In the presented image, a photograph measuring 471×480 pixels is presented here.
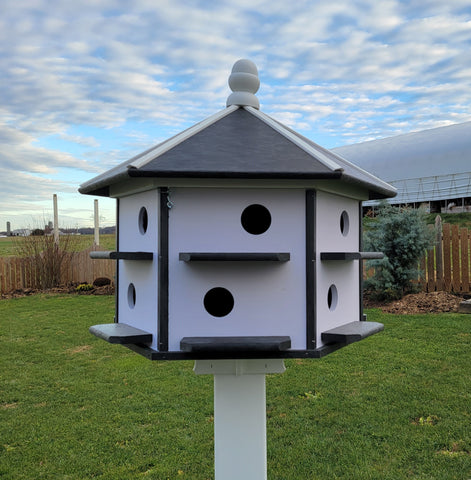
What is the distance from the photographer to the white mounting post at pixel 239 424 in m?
2.45

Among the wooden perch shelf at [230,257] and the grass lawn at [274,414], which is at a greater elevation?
the wooden perch shelf at [230,257]

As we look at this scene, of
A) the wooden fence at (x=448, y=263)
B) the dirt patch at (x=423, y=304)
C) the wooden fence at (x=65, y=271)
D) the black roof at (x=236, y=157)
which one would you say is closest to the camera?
the black roof at (x=236, y=157)

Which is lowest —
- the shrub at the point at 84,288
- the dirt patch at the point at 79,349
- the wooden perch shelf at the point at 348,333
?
the dirt patch at the point at 79,349

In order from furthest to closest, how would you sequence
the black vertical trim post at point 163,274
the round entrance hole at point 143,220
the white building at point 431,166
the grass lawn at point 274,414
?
the white building at point 431,166, the grass lawn at point 274,414, the round entrance hole at point 143,220, the black vertical trim post at point 163,274

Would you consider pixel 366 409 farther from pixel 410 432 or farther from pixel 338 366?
pixel 338 366

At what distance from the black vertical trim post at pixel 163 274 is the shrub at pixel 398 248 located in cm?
826

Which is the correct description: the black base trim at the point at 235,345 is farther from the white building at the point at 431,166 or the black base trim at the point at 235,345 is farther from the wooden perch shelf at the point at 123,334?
the white building at the point at 431,166

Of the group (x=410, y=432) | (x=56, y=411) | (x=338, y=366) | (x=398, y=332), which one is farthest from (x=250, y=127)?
(x=398, y=332)

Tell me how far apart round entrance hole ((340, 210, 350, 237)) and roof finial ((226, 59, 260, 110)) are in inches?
30.2

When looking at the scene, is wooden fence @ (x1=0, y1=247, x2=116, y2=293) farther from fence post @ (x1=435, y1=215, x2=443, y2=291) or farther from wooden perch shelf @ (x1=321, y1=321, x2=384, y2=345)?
wooden perch shelf @ (x1=321, y1=321, x2=384, y2=345)

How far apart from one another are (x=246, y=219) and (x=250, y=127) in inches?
20.5

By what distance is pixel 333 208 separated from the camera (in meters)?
2.31

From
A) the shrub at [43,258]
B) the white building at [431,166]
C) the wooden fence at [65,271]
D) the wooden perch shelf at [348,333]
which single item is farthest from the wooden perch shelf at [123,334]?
the white building at [431,166]

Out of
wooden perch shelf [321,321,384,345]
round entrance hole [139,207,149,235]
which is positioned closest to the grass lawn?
wooden perch shelf [321,321,384,345]
